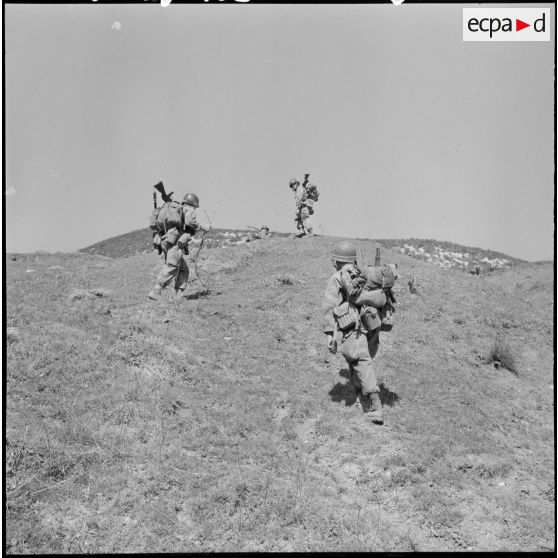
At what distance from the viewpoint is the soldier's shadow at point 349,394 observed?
8.34 meters

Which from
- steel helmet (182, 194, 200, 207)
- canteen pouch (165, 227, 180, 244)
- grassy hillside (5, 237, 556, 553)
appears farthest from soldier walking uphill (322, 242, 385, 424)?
steel helmet (182, 194, 200, 207)

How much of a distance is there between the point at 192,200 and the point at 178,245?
1259mm

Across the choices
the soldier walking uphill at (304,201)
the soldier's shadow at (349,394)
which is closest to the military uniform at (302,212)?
the soldier walking uphill at (304,201)

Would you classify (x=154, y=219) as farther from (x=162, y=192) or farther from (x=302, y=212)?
(x=302, y=212)

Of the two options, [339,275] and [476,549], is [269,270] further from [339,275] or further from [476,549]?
[476,549]

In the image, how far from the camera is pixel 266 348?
10.7 meters

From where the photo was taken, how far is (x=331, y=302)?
7695 millimetres

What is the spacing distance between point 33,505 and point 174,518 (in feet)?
4.43

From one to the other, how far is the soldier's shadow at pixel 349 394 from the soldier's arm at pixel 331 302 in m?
1.34

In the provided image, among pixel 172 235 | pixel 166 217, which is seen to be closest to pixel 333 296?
pixel 172 235

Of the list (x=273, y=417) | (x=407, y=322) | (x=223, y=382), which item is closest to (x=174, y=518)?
(x=273, y=417)

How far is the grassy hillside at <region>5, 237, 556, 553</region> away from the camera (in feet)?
16.7

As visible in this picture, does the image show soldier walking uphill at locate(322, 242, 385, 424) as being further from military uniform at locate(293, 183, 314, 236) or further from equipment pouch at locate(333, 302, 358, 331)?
military uniform at locate(293, 183, 314, 236)

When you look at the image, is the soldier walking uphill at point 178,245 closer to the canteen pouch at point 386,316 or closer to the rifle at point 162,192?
the rifle at point 162,192
